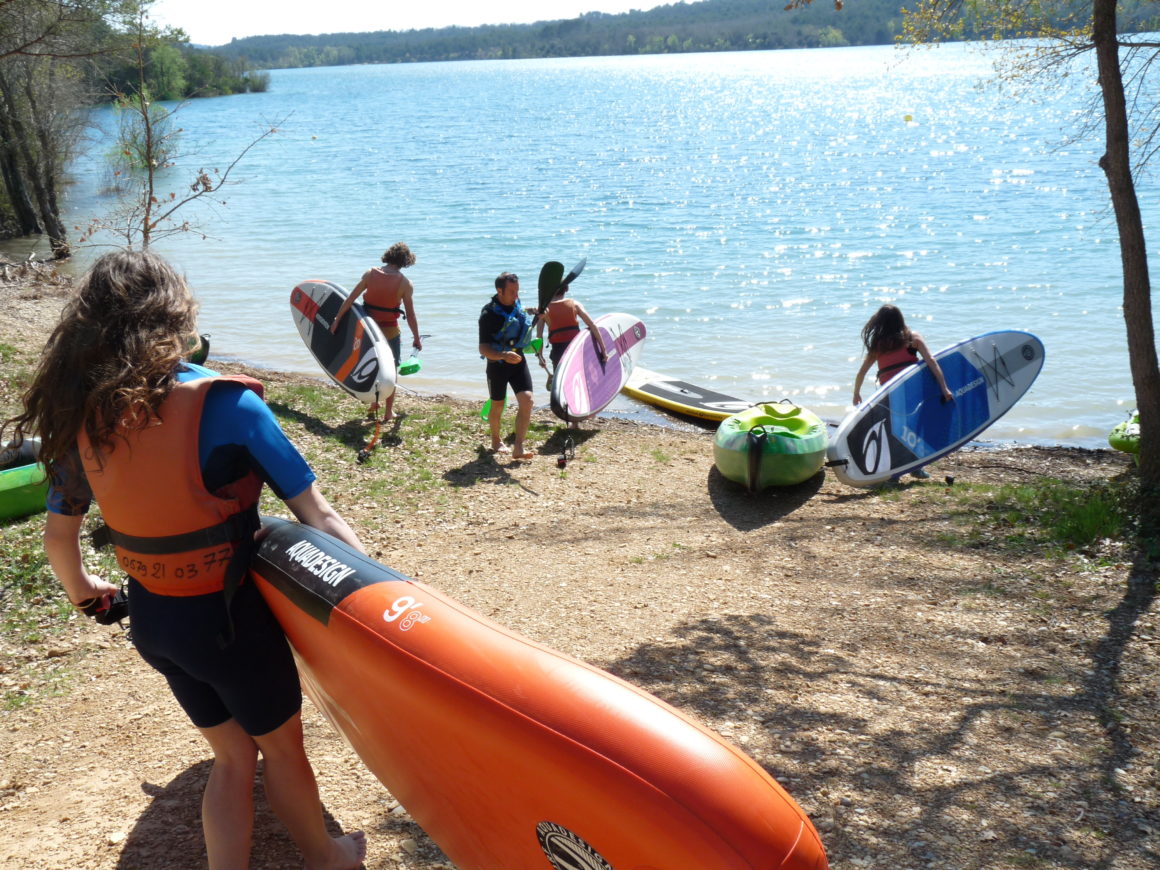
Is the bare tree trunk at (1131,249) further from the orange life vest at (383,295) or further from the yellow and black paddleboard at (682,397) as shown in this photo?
the orange life vest at (383,295)

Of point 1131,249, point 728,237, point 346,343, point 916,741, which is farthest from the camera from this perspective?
point 728,237

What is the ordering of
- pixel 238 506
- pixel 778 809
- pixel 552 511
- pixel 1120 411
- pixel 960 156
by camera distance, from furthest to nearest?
pixel 960 156 < pixel 1120 411 < pixel 552 511 < pixel 238 506 < pixel 778 809

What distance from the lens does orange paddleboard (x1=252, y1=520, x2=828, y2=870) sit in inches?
79.4

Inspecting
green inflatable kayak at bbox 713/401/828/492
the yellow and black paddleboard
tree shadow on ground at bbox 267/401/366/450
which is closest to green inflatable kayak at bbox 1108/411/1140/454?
green inflatable kayak at bbox 713/401/828/492

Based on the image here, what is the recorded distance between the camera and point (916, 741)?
3.75 meters

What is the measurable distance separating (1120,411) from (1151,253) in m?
10.2

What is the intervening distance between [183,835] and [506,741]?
1618 millimetres

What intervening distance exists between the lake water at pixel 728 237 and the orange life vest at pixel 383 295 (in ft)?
10.3

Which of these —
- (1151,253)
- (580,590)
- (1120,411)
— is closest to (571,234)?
(1151,253)

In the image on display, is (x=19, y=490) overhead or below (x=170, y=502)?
below

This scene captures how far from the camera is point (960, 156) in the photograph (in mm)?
37156

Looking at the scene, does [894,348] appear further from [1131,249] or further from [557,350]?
[557,350]

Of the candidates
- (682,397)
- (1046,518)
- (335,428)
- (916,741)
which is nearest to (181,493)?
(916,741)

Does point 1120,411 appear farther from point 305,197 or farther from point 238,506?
point 305,197
